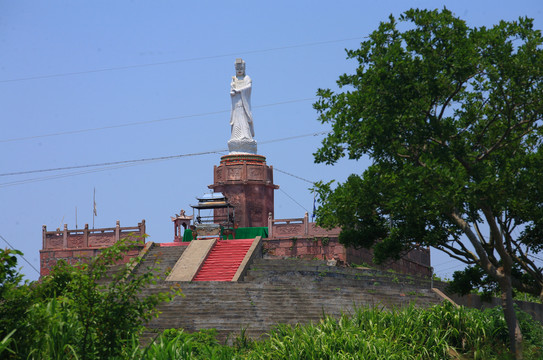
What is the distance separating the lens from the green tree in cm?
1623

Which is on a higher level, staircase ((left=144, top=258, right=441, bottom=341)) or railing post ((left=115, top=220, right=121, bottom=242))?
railing post ((left=115, top=220, right=121, bottom=242))

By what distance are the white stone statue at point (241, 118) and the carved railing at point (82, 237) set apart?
18.8 feet

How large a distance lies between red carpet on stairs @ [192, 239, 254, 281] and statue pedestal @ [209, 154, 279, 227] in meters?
3.79

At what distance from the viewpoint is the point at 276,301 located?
74.9 feet

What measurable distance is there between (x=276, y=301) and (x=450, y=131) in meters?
8.13

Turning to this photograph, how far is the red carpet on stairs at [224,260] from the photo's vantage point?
1049 inches

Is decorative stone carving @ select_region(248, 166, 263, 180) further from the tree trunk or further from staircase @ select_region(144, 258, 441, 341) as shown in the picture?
the tree trunk

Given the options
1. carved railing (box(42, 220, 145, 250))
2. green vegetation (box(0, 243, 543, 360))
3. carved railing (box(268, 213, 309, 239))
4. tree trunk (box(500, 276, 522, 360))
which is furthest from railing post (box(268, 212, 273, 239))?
tree trunk (box(500, 276, 522, 360))

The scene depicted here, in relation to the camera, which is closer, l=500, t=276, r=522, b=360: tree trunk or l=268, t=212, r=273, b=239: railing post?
l=500, t=276, r=522, b=360: tree trunk

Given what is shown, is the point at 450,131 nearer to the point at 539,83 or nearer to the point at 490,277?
the point at 539,83

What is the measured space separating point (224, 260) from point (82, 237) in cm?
→ 788

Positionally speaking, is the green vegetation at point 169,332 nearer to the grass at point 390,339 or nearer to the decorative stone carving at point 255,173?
the grass at point 390,339

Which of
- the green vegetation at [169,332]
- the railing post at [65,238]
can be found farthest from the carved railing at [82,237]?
the green vegetation at [169,332]

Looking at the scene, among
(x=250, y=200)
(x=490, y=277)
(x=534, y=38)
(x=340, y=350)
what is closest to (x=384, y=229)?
(x=490, y=277)
